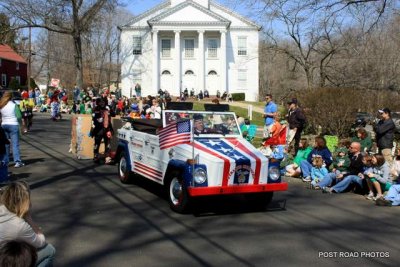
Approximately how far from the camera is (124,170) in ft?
37.0

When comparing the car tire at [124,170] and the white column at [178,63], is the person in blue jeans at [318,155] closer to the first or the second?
the car tire at [124,170]

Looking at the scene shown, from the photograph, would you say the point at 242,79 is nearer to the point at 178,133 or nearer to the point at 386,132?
the point at 386,132

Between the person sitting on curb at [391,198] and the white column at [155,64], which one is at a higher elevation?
the white column at [155,64]

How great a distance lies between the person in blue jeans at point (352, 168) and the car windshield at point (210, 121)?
8.53ft

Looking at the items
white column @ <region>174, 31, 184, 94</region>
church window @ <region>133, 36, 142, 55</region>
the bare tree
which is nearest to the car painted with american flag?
the bare tree

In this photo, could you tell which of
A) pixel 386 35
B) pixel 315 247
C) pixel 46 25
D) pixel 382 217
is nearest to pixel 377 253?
pixel 315 247

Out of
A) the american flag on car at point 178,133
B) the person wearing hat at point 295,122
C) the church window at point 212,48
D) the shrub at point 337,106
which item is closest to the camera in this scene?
the american flag on car at point 178,133

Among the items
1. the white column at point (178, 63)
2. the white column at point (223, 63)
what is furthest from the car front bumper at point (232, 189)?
the white column at point (223, 63)

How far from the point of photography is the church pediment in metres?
63.9

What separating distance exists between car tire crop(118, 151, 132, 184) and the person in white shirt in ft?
21.0

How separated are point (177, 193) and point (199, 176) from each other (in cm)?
73

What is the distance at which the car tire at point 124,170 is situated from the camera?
11.1 meters

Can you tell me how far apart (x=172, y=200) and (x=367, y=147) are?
20.6 ft

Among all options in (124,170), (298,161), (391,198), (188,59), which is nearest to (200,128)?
(124,170)
